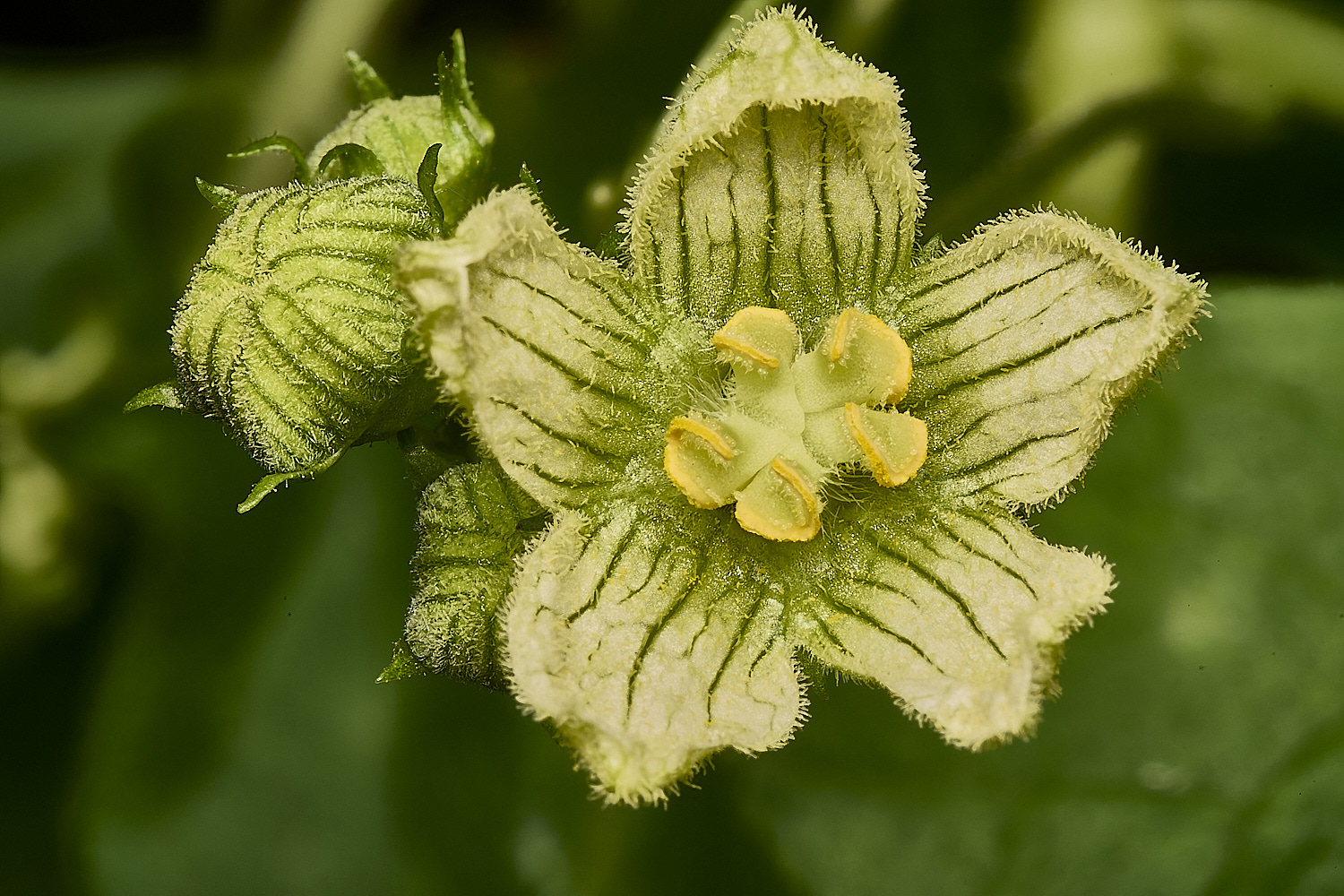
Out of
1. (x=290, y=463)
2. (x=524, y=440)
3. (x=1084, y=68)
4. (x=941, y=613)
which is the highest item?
(x=1084, y=68)

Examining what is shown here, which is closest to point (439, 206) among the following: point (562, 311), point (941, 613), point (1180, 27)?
point (562, 311)

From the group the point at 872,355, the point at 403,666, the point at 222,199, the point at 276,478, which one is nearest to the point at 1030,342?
the point at 872,355

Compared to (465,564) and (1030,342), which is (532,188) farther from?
(1030,342)

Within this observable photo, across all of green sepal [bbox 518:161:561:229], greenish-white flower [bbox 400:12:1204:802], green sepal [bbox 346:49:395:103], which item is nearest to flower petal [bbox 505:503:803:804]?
greenish-white flower [bbox 400:12:1204:802]

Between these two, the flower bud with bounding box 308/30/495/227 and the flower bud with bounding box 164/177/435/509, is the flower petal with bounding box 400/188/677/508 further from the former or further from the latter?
the flower bud with bounding box 308/30/495/227

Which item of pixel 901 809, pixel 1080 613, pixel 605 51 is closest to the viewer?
pixel 1080 613

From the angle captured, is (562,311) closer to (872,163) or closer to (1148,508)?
(872,163)
